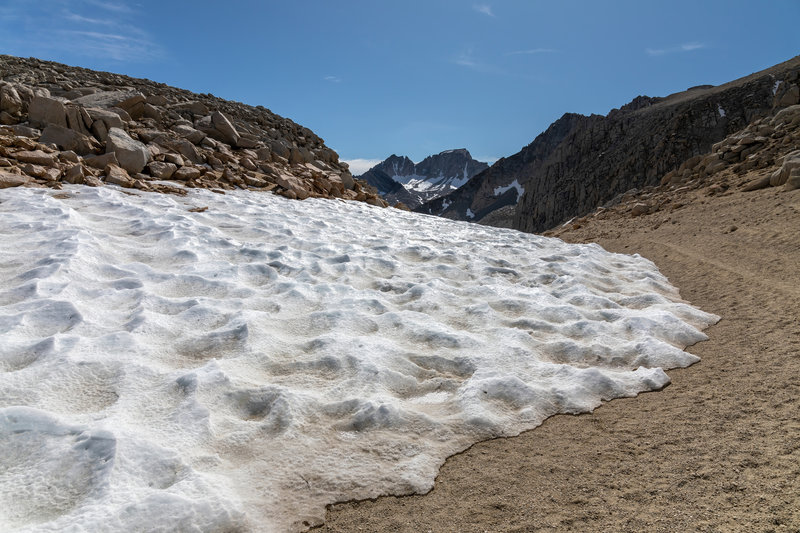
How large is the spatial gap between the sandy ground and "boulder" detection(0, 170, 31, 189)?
952 centimetres

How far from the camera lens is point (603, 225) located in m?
15.2

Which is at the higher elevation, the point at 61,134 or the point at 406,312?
the point at 61,134

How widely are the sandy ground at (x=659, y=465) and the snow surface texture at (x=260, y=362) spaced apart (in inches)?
7.7

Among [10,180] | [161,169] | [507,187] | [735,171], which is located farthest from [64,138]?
[507,187]

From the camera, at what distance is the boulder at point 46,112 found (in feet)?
36.0

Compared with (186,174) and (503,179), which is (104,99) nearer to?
(186,174)

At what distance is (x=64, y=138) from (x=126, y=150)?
1.26m

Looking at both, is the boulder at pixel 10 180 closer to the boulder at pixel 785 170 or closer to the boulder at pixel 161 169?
the boulder at pixel 161 169

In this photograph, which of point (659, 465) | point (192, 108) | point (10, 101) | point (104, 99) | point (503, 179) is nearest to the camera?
point (659, 465)

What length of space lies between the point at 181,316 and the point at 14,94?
11.1 m

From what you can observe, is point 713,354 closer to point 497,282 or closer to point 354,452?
point 497,282

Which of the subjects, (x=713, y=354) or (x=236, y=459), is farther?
(x=713, y=354)

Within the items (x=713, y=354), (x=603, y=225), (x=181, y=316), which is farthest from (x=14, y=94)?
(x=603, y=225)

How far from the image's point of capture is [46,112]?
1101cm
